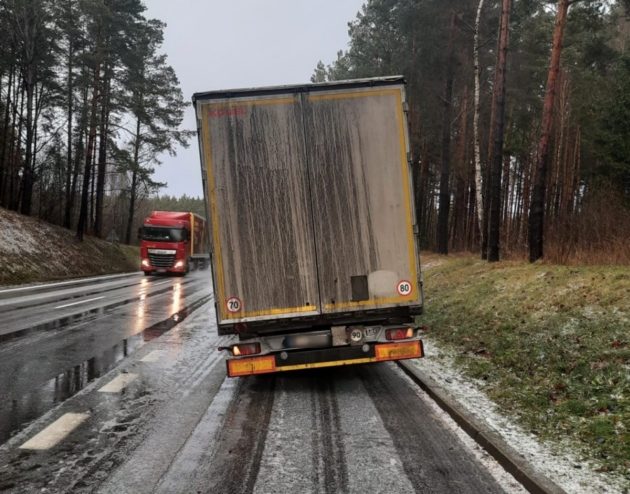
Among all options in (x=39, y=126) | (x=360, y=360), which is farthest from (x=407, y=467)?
(x=39, y=126)

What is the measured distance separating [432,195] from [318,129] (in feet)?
126

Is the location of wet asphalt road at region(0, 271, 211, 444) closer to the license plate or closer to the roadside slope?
the license plate

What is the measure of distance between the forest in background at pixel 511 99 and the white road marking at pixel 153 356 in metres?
11.6

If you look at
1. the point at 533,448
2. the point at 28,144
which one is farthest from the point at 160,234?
the point at 533,448

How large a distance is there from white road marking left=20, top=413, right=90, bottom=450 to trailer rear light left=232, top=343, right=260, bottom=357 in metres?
1.70

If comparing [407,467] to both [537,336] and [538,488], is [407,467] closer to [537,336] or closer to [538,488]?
[538,488]

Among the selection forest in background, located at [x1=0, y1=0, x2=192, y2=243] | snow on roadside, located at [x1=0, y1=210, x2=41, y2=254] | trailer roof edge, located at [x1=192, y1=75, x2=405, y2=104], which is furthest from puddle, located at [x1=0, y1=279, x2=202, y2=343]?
forest in background, located at [x1=0, y1=0, x2=192, y2=243]

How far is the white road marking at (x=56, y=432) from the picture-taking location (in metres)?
4.38

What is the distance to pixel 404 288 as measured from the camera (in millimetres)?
5926

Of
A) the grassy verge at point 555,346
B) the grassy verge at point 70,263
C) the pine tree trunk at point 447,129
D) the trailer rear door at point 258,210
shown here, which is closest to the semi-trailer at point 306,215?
the trailer rear door at point 258,210

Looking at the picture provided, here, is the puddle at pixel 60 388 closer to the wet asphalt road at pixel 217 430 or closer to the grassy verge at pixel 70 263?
the wet asphalt road at pixel 217 430

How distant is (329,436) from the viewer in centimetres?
470

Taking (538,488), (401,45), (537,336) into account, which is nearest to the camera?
(538,488)

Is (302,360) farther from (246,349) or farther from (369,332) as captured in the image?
(369,332)
